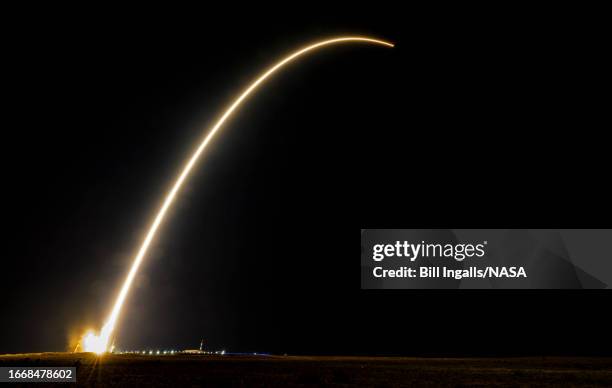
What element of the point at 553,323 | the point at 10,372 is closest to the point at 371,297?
the point at 553,323

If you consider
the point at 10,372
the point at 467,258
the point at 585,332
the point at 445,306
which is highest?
the point at 445,306

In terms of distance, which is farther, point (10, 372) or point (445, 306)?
point (445, 306)

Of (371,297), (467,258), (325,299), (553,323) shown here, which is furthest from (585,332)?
(467,258)

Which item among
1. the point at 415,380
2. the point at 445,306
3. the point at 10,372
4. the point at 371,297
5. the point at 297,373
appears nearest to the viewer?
the point at 10,372

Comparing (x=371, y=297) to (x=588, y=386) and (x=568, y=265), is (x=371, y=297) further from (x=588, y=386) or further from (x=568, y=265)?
(x=588, y=386)

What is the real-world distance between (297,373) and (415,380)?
16.1ft

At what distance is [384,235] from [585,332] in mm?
56848

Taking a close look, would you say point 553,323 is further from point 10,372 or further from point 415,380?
point 10,372

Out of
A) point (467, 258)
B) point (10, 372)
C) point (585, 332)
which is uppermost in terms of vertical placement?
point (585, 332)

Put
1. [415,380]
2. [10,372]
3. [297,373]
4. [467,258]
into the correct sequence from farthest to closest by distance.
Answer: [467,258] → [297,373] → [415,380] → [10,372]

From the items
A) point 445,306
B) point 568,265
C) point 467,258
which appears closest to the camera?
point 467,258

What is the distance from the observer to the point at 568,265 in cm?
4469

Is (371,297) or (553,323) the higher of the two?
(371,297)

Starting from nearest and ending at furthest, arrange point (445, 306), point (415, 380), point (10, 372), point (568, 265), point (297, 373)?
point (10, 372) < point (415, 380) < point (297, 373) < point (568, 265) < point (445, 306)
